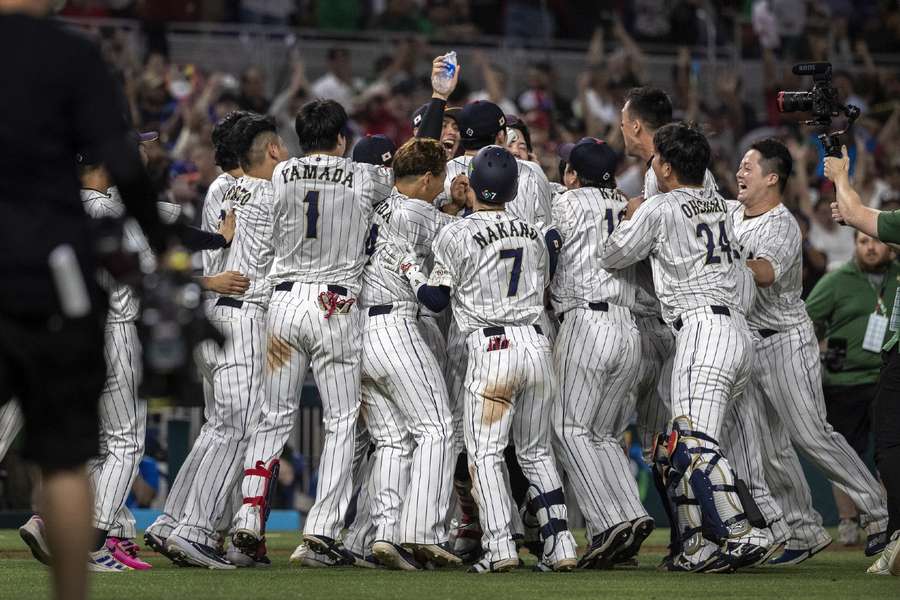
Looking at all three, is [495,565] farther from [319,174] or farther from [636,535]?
[319,174]

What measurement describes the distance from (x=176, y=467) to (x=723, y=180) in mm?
7272

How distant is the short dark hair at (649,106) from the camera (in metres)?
8.62

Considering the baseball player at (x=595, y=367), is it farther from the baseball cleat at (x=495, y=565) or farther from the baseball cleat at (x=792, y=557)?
the baseball cleat at (x=792, y=557)

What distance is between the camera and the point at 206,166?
13.3 meters

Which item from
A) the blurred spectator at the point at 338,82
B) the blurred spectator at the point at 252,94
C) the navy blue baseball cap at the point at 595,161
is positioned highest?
the blurred spectator at the point at 338,82

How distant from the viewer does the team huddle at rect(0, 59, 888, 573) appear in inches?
298

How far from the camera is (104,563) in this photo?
307 inches

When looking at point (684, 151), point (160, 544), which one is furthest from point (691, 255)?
point (160, 544)

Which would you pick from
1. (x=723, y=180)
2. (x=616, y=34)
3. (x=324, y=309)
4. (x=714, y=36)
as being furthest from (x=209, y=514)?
(x=714, y=36)

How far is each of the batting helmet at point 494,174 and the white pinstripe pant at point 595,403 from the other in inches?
37.7

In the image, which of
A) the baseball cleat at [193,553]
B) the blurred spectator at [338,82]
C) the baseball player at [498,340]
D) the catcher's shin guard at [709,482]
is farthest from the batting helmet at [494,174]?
the blurred spectator at [338,82]

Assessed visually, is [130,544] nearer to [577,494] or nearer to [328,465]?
[328,465]

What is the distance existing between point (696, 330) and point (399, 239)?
176 centimetres

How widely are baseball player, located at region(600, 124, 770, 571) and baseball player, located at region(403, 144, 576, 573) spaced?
654mm
